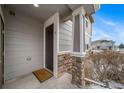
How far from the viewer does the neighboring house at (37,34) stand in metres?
2.30

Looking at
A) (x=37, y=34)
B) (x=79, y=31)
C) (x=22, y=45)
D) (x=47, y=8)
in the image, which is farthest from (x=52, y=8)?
(x=22, y=45)

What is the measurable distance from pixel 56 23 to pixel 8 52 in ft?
5.84

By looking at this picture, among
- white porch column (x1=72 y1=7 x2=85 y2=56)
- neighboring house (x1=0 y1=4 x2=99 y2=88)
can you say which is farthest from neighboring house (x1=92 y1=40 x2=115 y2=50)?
white porch column (x1=72 y1=7 x2=85 y2=56)

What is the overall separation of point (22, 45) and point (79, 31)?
6.78 feet

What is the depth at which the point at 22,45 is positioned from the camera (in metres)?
2.93

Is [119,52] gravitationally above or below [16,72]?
above

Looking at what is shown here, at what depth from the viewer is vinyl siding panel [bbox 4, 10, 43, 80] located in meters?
2.53

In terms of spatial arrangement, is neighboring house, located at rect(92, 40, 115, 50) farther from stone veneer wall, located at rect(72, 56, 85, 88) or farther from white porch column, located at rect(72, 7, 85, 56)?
stone veneer wall, located at rect(72, 56, 85, 88)
